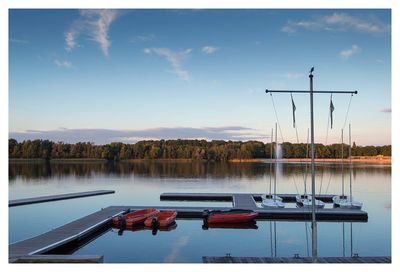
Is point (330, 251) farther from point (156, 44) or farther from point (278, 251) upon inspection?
point (156, 44)

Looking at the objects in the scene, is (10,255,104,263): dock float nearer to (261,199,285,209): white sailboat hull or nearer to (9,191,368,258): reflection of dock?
(9,191,368,258): reflection of dock

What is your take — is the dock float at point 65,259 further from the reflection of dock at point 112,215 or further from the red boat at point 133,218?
the red boat at point 133,218

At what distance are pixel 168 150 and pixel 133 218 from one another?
61343mm

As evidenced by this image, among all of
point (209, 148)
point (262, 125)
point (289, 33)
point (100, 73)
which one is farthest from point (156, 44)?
point (209, 148)

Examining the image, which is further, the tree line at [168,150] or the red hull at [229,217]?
the tree line at [168,150]

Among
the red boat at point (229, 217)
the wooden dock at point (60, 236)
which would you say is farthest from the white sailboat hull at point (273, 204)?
the wooden dock at point (60, 236)

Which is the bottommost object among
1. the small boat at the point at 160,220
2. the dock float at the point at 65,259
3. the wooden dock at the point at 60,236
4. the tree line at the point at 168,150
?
the small boat at the point at 160,220

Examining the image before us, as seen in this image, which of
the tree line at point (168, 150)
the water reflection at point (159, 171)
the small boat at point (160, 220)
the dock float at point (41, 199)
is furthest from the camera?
the tree line at point (168, 150)

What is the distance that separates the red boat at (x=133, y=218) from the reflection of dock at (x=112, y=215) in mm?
390

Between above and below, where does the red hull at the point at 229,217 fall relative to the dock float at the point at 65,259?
below

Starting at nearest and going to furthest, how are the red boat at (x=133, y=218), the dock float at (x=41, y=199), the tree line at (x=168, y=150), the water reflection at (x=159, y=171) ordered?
the red boat at (x=133, y=218), the dock float at (x=41, y=199), the water reflection at (x=159, y=171), the tree line at (x=168, y=150)

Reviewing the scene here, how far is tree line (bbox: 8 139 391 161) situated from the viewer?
240ft

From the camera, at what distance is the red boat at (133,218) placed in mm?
15398

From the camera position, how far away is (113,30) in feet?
93.2
